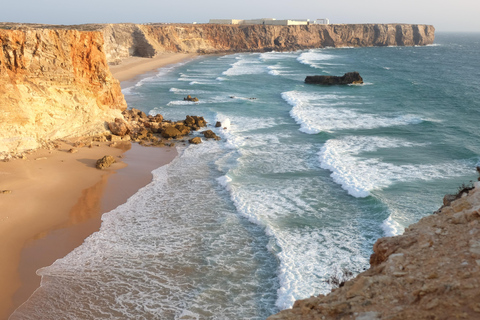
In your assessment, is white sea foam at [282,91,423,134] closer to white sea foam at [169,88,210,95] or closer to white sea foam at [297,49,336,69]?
white sea foam at [169,88,210,95]

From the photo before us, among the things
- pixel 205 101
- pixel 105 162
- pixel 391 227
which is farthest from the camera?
pixel 205 101

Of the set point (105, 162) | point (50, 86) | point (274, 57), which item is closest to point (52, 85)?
point (50, 86)

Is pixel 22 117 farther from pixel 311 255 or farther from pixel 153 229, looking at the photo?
pixel 311 255

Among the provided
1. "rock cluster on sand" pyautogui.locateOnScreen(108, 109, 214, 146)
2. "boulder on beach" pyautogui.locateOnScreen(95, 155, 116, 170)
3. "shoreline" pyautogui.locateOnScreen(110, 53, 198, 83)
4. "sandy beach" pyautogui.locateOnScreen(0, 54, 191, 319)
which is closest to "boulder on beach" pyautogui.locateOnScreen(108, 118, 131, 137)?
"rock cluster on sand" pyautogui.locateOnScreen(108, 109, 214, 146)

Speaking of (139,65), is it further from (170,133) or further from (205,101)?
(170,133)

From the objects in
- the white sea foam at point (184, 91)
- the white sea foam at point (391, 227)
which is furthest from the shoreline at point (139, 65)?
the white sea foam at point (391, 227)
